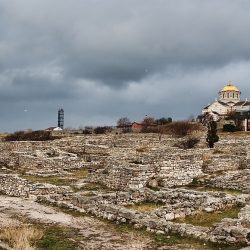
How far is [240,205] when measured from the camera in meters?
21.0

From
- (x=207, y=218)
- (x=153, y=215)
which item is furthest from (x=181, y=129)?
(x=153, y=215)

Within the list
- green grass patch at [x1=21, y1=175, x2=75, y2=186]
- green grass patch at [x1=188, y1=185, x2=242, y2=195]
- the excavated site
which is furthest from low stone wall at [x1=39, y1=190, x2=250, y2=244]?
green grass patch at [x1=21, y1=175, x2=75, y2=186]

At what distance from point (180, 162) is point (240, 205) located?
8953 millimetres

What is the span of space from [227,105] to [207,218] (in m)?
115

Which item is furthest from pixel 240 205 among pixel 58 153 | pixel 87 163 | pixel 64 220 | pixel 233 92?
pixel 233 92

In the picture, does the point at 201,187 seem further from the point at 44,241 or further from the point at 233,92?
the point at 233,92

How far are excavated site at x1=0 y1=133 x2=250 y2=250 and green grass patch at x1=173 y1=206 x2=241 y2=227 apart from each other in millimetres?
35

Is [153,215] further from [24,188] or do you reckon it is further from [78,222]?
[24,188]

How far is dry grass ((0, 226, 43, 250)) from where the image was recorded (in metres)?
14.3

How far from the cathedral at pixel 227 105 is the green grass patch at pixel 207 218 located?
92.3m

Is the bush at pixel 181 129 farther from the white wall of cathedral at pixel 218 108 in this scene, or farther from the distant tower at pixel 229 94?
the distant tower at pixel 229 94

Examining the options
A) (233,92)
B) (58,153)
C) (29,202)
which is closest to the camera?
(29,202)

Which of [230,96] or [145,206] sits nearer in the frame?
[145,206]

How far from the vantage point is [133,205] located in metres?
21.5
